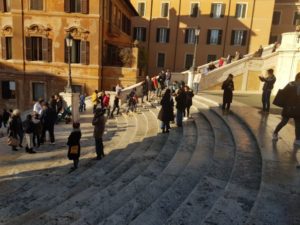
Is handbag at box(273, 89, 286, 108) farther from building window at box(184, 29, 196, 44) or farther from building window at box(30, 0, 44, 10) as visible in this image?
building window at box(184, 29, 196, 44)

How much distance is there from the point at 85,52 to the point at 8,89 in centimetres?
814

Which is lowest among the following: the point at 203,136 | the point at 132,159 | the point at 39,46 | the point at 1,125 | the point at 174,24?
the point at 1,125

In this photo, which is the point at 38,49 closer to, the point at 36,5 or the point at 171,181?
the point at 36,5

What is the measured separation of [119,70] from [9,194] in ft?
59.5

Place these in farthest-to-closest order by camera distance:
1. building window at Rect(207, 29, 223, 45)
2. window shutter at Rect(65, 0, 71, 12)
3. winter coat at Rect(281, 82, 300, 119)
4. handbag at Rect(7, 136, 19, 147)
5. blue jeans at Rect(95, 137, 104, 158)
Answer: building window at Rect(207, 29, 223, 45), window shutter at Rect(65, 0, 71, 12), handbag at Rect(7, 136, 19, 147), blue jeans at Rect(95, 137, 104, 158), winter coat at Rect(281, 82, 300, 119)

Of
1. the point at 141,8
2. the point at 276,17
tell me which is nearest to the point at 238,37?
the point at 276,17

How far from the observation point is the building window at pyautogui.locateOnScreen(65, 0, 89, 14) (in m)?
22.8

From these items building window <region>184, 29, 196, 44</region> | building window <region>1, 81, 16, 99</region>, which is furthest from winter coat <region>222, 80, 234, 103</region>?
building window <region>184, 29, 196, 44</region>

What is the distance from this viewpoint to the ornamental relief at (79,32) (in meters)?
23.3

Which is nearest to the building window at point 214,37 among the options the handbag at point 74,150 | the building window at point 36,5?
the building window at point 36,5

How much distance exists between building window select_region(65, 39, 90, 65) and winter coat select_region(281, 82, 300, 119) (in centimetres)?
1955

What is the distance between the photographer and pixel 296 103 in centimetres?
682

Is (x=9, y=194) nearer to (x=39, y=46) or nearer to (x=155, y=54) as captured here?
(x=39, y=46)

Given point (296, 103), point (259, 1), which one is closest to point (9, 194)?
point (296, 103)
